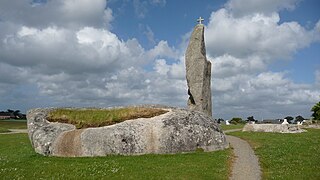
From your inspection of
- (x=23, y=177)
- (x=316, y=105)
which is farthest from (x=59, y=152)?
(x=316, y=105)

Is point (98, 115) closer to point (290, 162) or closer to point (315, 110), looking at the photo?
point (290, 162)

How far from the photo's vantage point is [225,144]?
98.8ft

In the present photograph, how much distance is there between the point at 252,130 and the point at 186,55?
19008mm

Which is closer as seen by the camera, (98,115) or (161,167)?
(161,167)

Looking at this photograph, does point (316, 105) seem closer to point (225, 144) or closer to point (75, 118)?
point (225, 144)

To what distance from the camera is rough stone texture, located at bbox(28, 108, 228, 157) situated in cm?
2628

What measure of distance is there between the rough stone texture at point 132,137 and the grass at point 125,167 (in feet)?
4.34

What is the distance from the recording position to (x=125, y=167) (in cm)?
2052

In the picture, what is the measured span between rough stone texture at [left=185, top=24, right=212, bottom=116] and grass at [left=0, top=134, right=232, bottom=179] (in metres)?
14.7

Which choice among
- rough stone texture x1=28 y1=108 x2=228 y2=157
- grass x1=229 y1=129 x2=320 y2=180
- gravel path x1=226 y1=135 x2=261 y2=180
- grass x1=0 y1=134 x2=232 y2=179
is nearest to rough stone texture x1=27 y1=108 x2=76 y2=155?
rough stone texture x1=28 y1=108 x2=228 y2=157

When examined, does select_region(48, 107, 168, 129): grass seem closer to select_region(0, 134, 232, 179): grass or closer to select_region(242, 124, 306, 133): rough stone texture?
select_region(0, 134, 232, 179): grass

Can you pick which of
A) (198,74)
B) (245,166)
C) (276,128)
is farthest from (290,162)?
(276,128)

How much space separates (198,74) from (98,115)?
44.5 feet

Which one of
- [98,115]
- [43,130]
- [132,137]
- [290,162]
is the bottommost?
[290,162]
